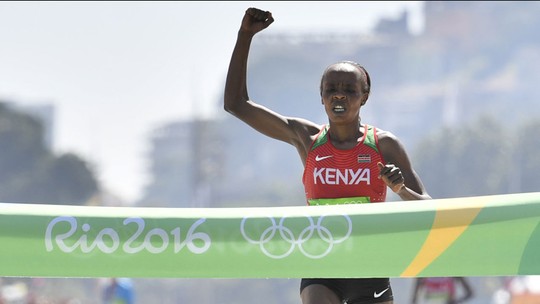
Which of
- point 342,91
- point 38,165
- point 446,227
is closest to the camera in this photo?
point 446,227

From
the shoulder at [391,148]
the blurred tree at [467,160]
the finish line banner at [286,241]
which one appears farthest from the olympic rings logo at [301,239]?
the blurred tree at [467,160]

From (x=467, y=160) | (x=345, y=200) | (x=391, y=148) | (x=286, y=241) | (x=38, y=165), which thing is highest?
(x=391, y=148)

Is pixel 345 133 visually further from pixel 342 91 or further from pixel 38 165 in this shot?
pixel 38 165

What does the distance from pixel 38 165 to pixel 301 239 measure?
40.0 meters

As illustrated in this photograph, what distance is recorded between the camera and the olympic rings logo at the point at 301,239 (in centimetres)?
432

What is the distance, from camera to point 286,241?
4332mm

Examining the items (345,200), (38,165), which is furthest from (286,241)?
(38,165)

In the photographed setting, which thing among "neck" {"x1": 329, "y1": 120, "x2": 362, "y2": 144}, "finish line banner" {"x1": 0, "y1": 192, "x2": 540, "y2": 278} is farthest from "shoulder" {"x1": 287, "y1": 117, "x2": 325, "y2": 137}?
"finish line banner" {"x1": 0, "y1": 192, "x2": 540, "y2": 278}

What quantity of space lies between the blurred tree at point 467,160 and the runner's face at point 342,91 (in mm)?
42786

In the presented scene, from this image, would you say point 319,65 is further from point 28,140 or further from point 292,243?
point 292,243

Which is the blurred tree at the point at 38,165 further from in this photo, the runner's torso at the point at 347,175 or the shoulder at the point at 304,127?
the runner's torso at the point at 347,175

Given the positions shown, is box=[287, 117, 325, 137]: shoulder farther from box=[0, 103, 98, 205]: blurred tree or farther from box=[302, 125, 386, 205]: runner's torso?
box=[0, 103, 98, 205]: blurred tree

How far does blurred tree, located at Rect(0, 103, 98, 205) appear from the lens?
1677 inches

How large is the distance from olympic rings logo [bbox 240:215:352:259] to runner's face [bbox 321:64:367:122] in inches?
20.2
